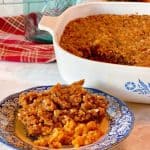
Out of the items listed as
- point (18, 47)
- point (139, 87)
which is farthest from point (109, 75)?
point (18, 47)

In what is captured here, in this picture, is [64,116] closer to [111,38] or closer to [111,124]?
[111,124]

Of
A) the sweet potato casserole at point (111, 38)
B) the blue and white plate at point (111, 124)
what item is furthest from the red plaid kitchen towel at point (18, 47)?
the blue and white plate at point (111, 124)

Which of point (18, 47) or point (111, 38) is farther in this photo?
point (18, 47)

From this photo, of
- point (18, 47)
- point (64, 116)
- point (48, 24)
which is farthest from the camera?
point (18, 47)

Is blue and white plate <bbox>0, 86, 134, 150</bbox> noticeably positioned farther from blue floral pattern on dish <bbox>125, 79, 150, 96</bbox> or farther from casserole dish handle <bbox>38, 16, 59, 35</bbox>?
casserole dish handle <bbox>38, 16, 59, 35</bbox>

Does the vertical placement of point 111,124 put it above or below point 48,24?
below

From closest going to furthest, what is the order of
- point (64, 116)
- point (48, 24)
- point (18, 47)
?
point (64, 116)
point (48, 24)
point (18, 47)
